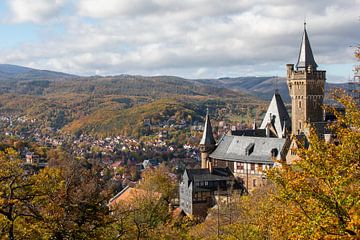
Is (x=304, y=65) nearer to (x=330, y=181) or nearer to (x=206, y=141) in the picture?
(x=206, y=141)

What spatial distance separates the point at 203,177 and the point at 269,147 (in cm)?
921

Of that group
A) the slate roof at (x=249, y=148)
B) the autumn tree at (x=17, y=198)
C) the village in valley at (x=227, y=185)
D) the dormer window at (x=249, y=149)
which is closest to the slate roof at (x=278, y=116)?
Answer: the village in valley at (x=227, y=185)

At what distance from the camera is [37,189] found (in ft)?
61.7

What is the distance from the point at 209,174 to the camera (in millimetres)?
66562

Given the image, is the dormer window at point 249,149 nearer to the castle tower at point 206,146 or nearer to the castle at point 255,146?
the castle at point 255,146

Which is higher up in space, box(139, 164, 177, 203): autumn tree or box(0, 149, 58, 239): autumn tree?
box(0, 149, 58, 239): autumn tree

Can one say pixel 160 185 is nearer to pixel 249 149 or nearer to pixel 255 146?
pixel 249 149

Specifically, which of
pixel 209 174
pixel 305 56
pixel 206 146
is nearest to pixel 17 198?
pixel 209 174

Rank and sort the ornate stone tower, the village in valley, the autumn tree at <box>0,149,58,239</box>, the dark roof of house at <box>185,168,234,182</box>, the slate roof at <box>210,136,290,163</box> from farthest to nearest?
the ornate stone tower
the slate roof at <box>210,136,290,163</box>
the dark roof of house at <box>185,168,234,182</box>
the autumn tree at <box>0,149,58,239</box>
the village in valley

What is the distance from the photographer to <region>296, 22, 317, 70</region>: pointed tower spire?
68.9 metres

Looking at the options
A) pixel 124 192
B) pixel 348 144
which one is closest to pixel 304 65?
pixel 124 192

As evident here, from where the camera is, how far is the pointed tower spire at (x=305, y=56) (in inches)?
2712

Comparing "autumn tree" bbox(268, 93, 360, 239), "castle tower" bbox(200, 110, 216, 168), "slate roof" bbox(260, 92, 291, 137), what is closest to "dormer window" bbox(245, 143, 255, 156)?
"castle tower" bbox(200, 110, 216, 168)

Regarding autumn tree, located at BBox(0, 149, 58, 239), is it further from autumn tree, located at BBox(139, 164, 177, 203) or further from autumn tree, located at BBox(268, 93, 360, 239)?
autumn tree, located at BBox(139, 164, 177, 203)
